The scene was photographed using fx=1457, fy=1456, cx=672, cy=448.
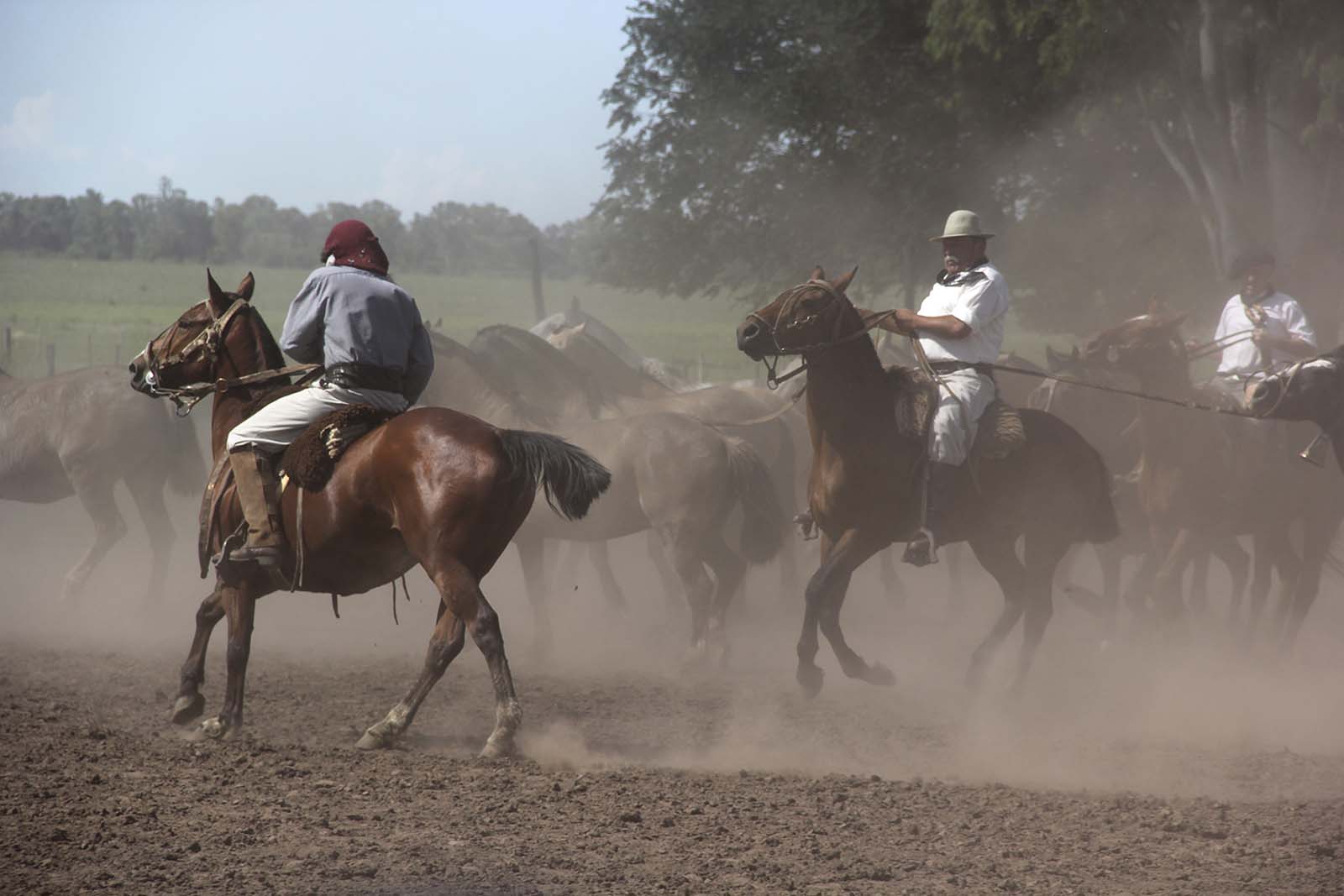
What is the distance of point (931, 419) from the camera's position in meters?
8.20

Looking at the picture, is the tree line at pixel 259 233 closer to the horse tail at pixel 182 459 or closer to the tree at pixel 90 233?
the tree at pixel 90 233

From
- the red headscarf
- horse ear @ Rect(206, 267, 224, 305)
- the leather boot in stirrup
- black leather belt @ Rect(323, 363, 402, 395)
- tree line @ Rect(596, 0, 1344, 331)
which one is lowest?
the leather boot in stirrup

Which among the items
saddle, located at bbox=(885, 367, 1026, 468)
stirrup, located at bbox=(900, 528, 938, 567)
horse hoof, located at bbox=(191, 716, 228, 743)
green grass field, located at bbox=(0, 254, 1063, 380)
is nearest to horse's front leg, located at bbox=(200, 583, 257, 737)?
horse hoof, located at bbox=(191, 716, 228, 743)

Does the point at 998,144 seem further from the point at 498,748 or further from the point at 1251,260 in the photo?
the point at 498,748

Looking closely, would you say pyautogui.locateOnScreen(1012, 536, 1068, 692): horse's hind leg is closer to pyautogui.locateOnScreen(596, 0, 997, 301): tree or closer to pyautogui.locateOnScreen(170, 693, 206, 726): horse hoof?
pyautogui.locateOnScreen(170, 693, 206, 726): horse hoof

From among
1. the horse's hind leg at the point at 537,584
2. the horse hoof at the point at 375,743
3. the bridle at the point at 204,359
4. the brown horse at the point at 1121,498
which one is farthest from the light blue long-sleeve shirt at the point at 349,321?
the brown horse at the point at 1121,498

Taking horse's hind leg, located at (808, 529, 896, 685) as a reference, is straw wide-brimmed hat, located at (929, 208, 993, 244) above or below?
above

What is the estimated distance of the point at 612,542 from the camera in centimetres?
1661

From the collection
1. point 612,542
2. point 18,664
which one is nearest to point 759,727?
point 18,664

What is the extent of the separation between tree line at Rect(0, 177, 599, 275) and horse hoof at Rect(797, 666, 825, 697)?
65.9 metres

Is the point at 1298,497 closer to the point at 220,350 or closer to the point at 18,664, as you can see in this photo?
the point at 220,350

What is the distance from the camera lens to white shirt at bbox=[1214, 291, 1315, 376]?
436 inches

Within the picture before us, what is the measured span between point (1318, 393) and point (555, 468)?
16.4 feet

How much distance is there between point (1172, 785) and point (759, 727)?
2.23 meters
